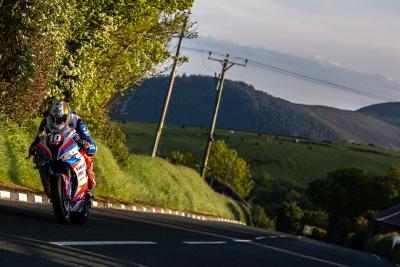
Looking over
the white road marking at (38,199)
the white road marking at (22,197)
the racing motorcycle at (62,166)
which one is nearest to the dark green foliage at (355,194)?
the white road marking at (38,199)

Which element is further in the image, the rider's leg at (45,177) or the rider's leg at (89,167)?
the rider's leg at (89,167)

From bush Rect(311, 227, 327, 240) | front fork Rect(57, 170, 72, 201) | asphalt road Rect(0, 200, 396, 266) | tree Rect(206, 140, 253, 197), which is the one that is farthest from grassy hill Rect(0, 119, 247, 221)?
tree Rect(206, 140, 253, 197)

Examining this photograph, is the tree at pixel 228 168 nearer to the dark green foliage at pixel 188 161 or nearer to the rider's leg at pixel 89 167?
the dark green foliage at pixel 188 161

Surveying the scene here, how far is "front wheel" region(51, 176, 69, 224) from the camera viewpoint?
1083cm

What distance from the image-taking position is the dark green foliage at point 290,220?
102 meters

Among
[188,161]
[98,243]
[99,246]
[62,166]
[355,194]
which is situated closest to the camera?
[99,246]

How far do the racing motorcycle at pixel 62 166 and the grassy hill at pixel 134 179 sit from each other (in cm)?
576

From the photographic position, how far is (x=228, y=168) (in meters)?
120

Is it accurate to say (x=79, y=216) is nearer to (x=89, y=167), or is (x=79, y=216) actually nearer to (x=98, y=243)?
(x=89, y=167)

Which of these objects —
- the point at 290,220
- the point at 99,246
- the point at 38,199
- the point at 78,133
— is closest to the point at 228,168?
the point at 290,220

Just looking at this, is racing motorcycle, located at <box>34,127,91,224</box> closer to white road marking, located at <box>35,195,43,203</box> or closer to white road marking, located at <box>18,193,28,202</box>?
white road marking, located at <box>18,193,28,202</box>

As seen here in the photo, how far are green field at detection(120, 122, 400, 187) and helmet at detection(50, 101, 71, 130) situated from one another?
148 metres

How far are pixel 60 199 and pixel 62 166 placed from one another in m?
0.50

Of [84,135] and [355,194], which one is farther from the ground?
[84,135]
